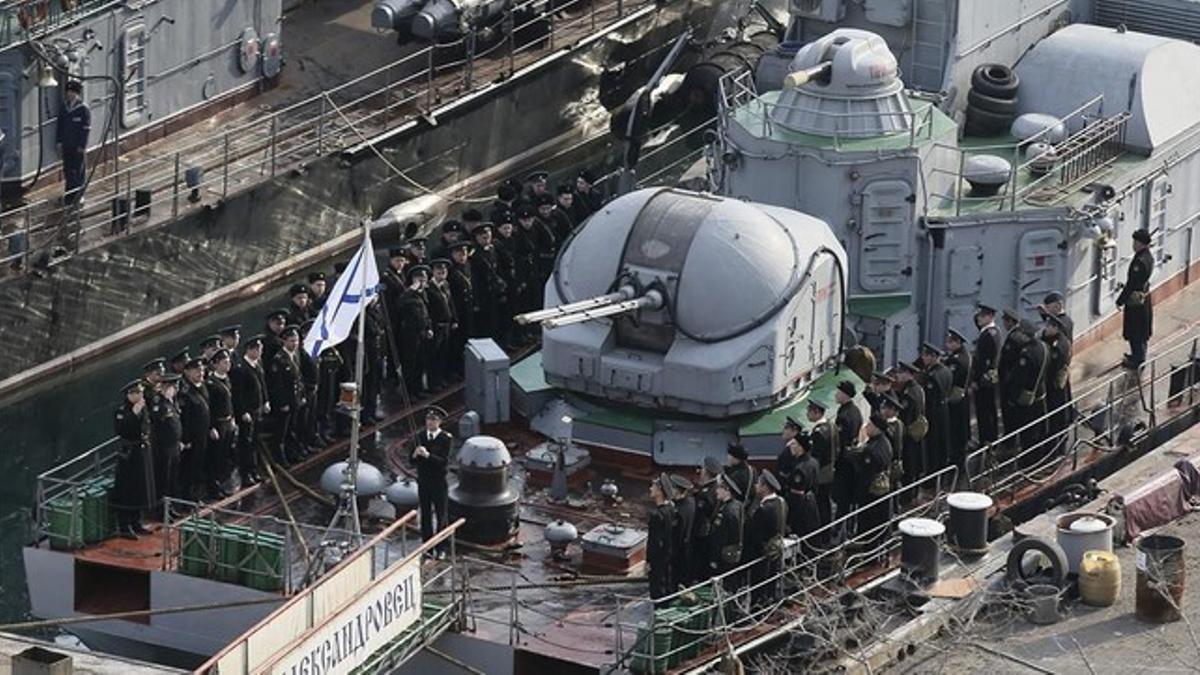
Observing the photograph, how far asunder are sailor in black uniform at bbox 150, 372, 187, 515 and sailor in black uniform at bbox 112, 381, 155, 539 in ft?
0.33

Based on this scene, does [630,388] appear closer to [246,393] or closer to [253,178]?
[246,393]

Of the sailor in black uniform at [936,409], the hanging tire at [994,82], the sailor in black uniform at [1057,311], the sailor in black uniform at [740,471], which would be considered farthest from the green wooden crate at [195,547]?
the hanging tire at [994,82]

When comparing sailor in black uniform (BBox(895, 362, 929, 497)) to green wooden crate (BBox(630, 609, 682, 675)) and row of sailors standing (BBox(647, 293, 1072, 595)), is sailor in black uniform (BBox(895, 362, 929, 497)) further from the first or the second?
green wooden crate (BBox(630, 609, 682, 675))

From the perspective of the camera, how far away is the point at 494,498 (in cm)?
3772

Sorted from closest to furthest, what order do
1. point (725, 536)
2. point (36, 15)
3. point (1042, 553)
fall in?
point (725, 536), point (1042, 553), point (36, 15)

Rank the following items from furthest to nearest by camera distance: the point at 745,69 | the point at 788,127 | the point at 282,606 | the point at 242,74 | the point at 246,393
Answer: the point at 242,74, the point at 745,69, the point at 788,127, the point at 246,393, the point at 282,606

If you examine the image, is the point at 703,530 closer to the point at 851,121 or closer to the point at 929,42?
the point at 851,121

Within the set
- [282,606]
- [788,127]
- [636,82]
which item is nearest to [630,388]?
[788,127]

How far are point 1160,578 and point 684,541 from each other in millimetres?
4178

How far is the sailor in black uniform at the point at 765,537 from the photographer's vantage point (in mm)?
36312

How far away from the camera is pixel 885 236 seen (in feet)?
136

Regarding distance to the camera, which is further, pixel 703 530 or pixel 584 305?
pixel 584 305

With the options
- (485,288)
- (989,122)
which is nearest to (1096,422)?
(989,122)

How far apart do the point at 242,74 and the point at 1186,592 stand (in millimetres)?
18778
